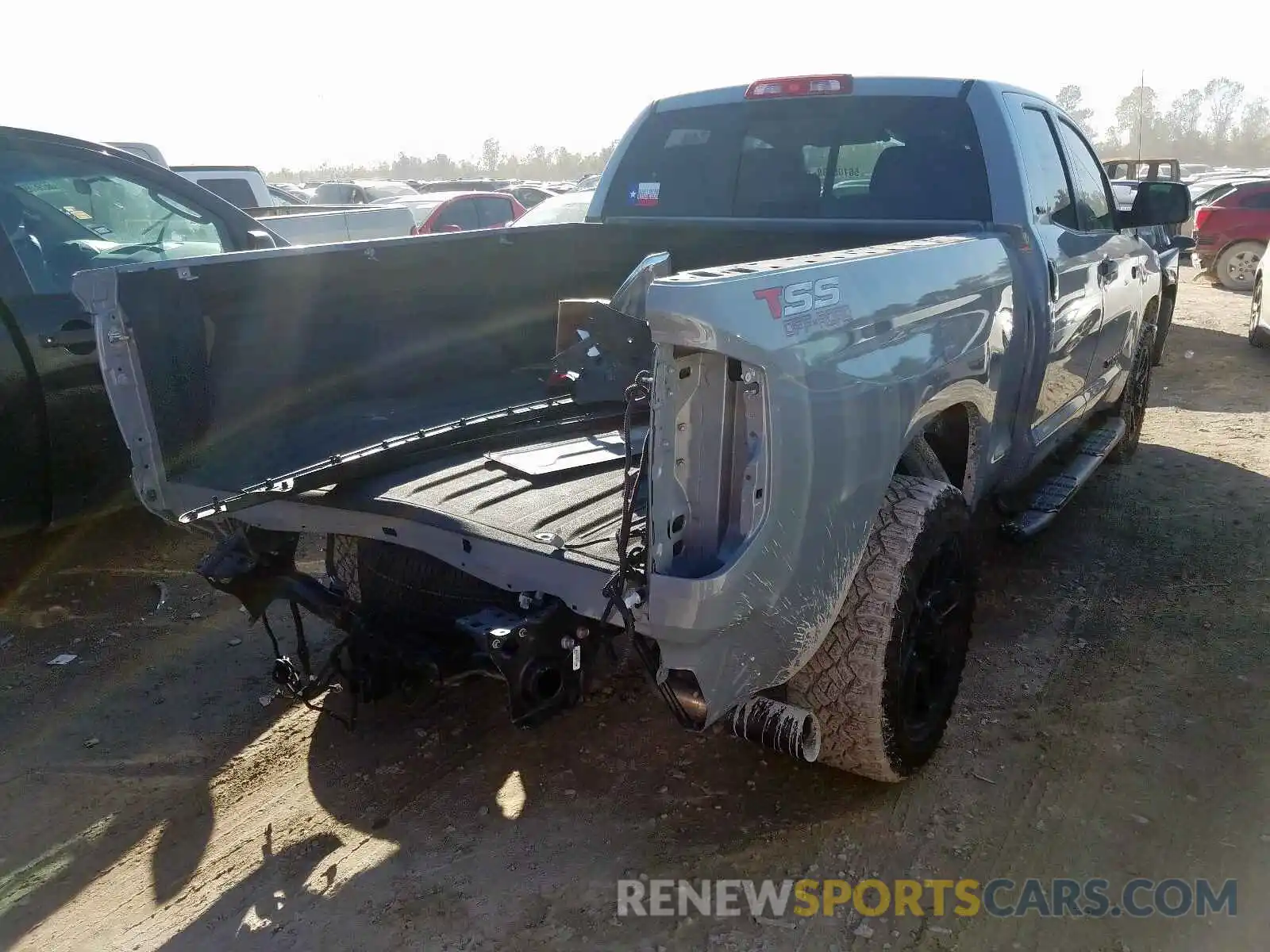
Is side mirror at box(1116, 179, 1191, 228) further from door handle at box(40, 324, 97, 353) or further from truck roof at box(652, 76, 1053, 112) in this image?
door handle at box(40, 324, 97, 353)

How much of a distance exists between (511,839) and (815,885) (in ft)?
2.90

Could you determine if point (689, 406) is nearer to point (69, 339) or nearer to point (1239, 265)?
point (69, 339)

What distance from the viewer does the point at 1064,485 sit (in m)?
4.51

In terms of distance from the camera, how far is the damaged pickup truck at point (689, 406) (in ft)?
7.23

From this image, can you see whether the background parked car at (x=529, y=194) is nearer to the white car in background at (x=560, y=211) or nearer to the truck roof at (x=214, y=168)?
Answer: the truck roof at (x=214, y=168)

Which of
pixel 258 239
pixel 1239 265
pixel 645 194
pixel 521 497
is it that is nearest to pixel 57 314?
pixel 258 239

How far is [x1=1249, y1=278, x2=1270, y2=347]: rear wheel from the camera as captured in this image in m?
9.85

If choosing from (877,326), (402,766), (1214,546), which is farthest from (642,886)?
(1214,546)

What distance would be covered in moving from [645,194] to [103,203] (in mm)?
2649

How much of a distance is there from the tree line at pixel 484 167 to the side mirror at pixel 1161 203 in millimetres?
74068

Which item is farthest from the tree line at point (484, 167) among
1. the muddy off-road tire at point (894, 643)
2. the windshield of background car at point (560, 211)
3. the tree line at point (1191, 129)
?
the muddy off-road tire at point (894, 643)

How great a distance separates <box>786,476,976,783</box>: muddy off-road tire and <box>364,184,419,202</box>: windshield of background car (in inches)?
892

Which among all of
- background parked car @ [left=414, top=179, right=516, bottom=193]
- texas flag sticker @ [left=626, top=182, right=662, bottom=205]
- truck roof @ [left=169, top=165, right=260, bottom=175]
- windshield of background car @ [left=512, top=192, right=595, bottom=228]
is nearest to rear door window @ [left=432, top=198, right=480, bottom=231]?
truck roof @ [left=169, top=165, right=260, bottom=175]

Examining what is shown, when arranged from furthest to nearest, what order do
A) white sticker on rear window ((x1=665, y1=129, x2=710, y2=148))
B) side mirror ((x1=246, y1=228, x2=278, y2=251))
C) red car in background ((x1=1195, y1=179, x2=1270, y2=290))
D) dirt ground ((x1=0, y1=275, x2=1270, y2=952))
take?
red car in background ((x1=1195, y1=179, x2=1270, y2=290)) < side mirror ((x1=246, y1=228, x2=278, y2=251)) < white sticker on rear window ((x1=665, y1=129, x2=710, y2=148)) < dirt ground ((x1=0, y1=275, x2=1270, y2=952))
